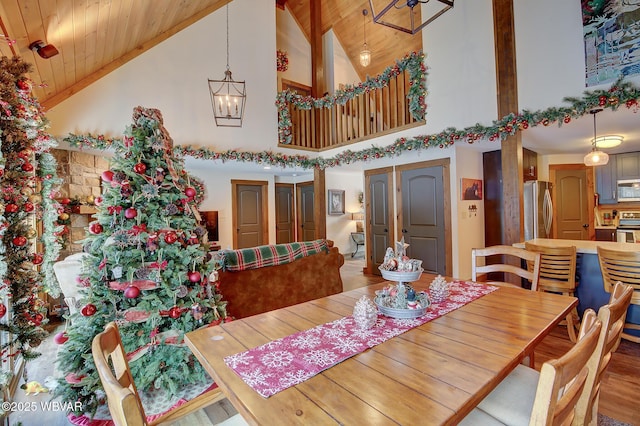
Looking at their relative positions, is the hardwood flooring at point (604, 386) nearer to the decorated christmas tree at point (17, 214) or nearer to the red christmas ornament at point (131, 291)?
the decorated christmas tree at point (17, 214)

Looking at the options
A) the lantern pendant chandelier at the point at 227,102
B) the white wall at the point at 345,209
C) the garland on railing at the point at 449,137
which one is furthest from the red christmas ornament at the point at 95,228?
the white wall at the point at 345,209

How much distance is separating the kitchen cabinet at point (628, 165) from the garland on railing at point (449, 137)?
284 centimetres

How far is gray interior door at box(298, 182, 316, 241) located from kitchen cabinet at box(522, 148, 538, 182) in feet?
15.0

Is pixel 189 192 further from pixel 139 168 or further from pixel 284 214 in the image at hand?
pixel 284 214

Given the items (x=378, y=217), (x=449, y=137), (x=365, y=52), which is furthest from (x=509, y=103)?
(x=365, y=52)

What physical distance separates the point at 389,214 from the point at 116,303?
4.58 metres

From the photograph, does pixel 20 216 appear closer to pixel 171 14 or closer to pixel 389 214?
pixel 171 14

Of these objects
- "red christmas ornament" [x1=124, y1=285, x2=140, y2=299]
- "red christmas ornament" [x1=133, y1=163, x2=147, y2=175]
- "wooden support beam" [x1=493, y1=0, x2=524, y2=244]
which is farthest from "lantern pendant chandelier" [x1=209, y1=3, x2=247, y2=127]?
"wooden support beam" [x1=493, y1=0, x2=524, y2=244]

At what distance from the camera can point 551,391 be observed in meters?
0.67

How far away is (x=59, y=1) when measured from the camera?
216 centimetres

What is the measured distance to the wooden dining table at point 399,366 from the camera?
0.81 m

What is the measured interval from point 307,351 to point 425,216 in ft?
14.2

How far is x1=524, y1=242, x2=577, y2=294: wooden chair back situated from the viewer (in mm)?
2816

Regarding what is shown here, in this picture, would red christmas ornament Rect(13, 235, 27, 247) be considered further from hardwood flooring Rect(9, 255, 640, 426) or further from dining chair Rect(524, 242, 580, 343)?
dining chair Rect(524, 242, 580, 343)
